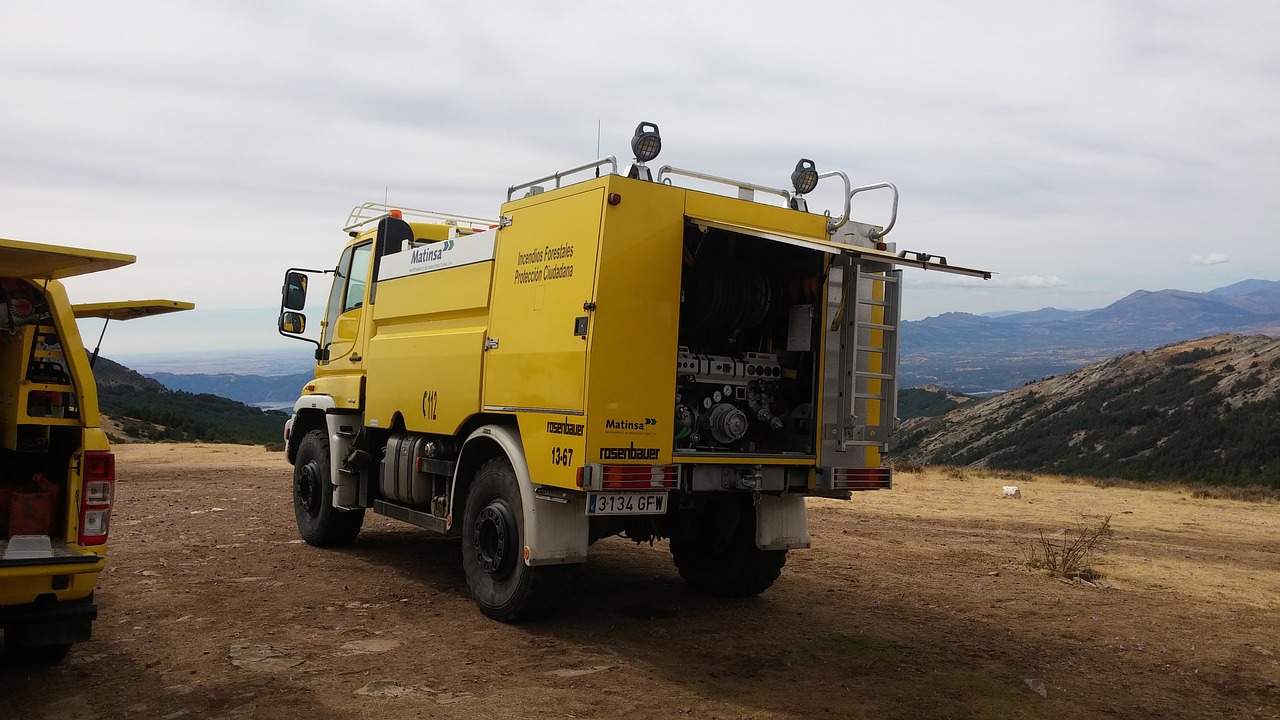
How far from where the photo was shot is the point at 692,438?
718 cm

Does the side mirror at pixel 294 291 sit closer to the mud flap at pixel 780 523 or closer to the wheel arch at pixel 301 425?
the wheel arch at pixel 301 425

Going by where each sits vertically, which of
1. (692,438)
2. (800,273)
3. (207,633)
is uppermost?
(800,273)

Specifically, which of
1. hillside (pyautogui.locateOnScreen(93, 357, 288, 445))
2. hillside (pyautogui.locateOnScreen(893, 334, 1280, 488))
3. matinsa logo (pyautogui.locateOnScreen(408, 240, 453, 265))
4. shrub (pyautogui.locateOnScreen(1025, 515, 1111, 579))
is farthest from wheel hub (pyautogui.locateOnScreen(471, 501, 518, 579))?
hillside (pyautogui.locateOnScreen(893, 334, 1280, 488))

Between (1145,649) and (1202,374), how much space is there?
6483 centimetres

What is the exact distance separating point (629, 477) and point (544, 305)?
54.2 inches

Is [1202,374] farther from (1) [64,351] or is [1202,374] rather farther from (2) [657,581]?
(1) [64,351]

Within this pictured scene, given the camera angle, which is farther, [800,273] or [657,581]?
[657,581]

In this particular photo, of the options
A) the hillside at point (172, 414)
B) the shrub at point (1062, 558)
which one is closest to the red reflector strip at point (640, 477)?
the shrub at point (1062, 558)

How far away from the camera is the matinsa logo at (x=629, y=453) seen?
6.52 m

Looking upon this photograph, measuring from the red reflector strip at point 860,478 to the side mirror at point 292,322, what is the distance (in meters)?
6.11

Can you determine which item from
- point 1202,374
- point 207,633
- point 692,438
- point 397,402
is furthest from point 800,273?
point 1202,374

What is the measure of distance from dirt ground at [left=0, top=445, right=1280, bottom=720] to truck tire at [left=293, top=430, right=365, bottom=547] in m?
0.22

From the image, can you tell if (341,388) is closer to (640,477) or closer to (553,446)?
(553,446)

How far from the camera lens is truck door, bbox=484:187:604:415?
6.67 m
